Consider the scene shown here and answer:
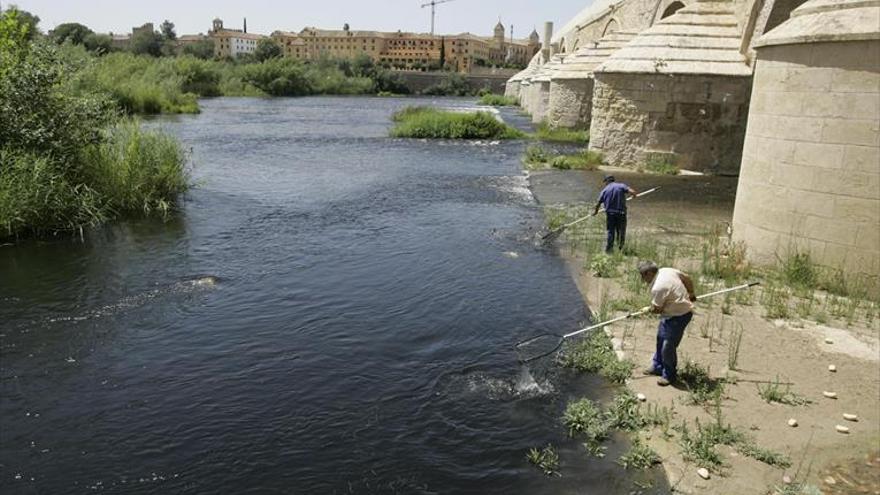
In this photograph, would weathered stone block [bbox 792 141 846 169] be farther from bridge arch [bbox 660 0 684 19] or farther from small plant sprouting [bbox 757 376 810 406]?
bridge arch [bbox 660 0 684 19]

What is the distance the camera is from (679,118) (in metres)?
19.5

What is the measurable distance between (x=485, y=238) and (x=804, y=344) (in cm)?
625

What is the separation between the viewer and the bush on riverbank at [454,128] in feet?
96.1

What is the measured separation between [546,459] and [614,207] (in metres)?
5.96

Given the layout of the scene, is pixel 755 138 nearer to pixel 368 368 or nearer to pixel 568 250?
pixel 568 250

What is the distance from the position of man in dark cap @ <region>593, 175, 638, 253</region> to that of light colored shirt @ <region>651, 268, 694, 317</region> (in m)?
4.31

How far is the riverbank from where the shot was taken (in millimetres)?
4977

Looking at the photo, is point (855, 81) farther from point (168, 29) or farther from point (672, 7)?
point (168, 29)

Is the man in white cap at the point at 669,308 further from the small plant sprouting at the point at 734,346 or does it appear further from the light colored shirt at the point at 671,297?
the small plant sprouting at the point at 734,346

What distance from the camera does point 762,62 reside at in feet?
32.2

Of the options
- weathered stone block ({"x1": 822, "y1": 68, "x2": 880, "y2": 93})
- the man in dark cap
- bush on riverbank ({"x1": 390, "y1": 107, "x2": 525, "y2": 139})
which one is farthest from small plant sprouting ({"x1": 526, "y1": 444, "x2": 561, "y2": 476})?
bush on riverbank ({"x1": 390, "y1": 107, "x2": 525, "y2": 139})

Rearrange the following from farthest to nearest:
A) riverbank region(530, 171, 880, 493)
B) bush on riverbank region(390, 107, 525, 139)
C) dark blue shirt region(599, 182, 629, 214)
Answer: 1. bush on riverbank region(390, 107, 525, 139)
2. dark blue shirt region(599, 182, 629, 214)
3. riverbank region(530, 171, 880, 493)

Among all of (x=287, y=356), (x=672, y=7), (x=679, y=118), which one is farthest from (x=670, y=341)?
(x=672, y=7)

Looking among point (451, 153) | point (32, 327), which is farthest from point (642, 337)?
point (451, 153)
